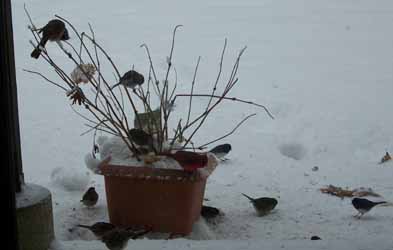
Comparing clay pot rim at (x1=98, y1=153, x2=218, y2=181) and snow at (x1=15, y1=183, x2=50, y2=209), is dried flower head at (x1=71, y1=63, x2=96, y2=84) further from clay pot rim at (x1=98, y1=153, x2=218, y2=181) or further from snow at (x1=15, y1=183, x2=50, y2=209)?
snow at (x1=15, y1=183, x2=50, y2=209)

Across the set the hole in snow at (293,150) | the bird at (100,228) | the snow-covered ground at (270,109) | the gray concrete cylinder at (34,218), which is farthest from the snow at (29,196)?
the hole in snow at (293,150)

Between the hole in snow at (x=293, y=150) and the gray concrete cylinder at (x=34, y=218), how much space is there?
50.0 inches

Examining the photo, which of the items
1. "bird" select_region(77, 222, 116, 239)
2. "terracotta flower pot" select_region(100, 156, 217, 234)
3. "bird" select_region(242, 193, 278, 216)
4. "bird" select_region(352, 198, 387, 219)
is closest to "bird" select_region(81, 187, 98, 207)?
"terracotta flower pot" select_region(100, 156, 217, 234)

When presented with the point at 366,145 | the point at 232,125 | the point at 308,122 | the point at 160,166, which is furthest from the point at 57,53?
the point at 160,166

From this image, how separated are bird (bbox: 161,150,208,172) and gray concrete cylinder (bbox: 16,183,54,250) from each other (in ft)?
1.19

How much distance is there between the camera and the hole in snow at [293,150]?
85.9 inches

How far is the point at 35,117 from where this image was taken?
235 centimetres

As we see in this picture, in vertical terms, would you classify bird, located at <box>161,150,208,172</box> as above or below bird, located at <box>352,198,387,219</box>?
above

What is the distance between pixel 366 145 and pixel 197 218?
0.96 meters

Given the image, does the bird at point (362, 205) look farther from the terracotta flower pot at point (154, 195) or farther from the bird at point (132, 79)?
the bird at point (132, 79)

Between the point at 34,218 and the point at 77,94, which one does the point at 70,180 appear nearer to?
the point at 77,94

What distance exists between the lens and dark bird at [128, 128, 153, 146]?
1.42m

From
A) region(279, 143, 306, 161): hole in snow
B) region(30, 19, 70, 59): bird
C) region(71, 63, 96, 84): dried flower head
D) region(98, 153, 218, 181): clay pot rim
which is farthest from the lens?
region(279, 143, 306, 161): hole in snow

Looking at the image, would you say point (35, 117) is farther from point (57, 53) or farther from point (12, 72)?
point (12, 72)
